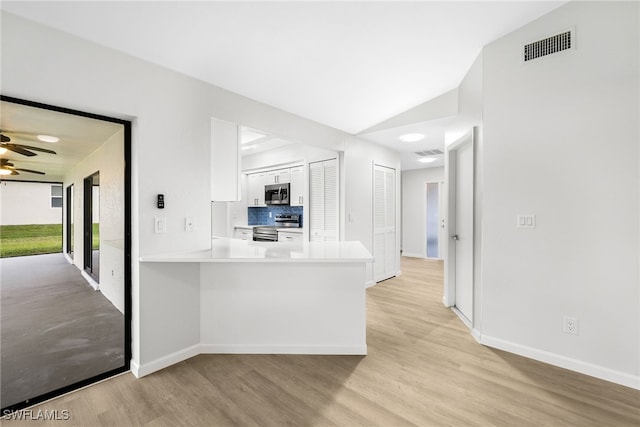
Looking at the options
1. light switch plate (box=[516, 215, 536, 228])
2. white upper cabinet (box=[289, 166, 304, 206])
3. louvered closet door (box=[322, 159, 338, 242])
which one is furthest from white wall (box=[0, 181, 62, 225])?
light switch plate (box=[516, 215, 536, 228])

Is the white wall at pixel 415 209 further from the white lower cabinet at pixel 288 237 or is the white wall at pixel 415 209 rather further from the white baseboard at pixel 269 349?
the white baseboard at pixel 269 349

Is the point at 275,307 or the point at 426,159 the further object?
the point at 426,159

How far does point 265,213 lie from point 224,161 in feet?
12.6

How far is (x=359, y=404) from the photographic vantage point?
76.4 inches

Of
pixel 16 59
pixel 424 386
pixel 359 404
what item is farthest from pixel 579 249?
pixel 16 59

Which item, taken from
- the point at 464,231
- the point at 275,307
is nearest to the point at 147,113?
the point at 275,307

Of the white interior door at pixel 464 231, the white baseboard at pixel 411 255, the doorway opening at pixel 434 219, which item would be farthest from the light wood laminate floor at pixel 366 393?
the white baseboard at pixel 411 255

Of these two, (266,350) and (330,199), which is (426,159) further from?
(266,350)

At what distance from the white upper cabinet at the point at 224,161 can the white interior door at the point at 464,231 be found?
8.32ft

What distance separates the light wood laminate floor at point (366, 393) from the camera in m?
1.81

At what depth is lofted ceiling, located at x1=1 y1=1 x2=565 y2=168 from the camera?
1894 millimetres

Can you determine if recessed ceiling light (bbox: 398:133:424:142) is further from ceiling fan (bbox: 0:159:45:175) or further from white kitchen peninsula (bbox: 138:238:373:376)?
ceiling fan (bbox: 0:159:45:175)

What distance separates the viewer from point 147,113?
2.29m

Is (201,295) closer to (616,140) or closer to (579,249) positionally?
(579,249)
